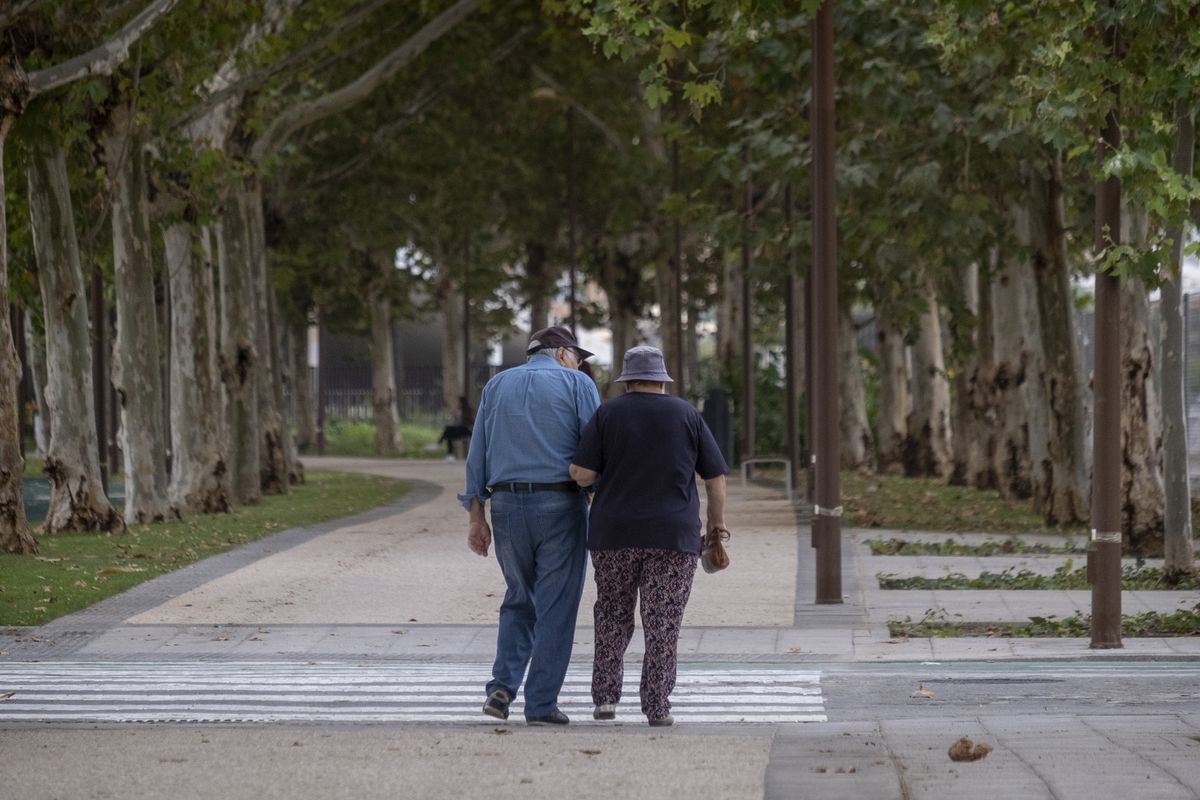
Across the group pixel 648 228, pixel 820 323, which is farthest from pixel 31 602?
pixel 648 228

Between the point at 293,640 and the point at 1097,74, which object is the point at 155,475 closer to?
the point at 293,640

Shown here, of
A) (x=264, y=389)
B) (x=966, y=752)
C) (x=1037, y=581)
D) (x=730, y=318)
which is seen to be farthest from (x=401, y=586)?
(x=730, y=318)

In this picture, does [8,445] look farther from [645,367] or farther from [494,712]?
[645,367]

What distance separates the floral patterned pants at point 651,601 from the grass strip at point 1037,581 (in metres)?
6.54

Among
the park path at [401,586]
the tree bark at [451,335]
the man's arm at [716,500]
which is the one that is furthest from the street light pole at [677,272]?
the man's arm at [716,500]

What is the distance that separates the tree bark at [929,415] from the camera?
111 ft

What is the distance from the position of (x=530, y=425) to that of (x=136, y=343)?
14.7 meters

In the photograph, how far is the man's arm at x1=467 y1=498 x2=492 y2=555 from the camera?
9094mm

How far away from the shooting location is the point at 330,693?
10.2 meters

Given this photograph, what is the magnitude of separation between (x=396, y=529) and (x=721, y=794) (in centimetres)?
1557

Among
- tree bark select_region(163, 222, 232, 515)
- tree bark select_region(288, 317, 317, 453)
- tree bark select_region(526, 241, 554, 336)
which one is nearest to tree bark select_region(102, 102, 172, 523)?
tree bark select_region(163, 222, 232, 515)

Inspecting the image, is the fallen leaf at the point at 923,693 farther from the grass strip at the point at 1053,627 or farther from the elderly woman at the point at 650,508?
the grass strip at the point at 1053,627

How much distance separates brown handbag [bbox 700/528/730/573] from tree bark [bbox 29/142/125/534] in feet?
41.6

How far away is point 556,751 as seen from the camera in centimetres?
798
